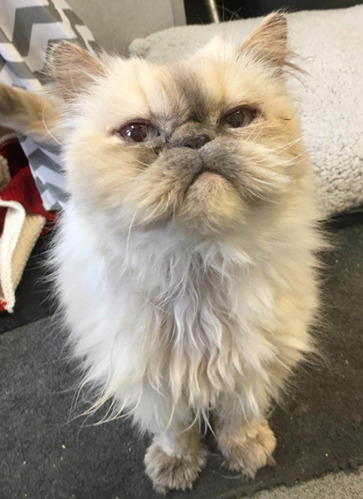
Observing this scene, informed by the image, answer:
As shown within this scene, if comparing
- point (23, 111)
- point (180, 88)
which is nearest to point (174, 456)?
point (180, 88)

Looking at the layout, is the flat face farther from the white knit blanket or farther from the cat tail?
the white knit blanket

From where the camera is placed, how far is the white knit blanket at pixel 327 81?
132 cm

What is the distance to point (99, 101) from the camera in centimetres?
70

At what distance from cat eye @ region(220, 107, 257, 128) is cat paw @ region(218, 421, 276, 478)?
73cm

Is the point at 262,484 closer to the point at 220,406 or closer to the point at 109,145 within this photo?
the point at 220,406

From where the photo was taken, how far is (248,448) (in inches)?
41.0

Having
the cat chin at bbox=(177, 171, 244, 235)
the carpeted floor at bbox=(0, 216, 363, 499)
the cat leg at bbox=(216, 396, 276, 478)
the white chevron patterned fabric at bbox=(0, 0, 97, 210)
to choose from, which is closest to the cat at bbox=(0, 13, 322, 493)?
the cat chin at bbox=(177, 171, 244, 235)

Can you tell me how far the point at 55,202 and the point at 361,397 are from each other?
1.10m

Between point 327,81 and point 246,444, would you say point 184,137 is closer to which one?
point 246,444

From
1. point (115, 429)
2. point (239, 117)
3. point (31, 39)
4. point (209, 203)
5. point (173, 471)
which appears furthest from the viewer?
point (31, 39)

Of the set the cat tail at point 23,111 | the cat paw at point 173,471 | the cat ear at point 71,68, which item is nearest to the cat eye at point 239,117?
the cat ear at point 71,68

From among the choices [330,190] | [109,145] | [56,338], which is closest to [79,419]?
[56,338]

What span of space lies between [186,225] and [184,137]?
0.41 ft

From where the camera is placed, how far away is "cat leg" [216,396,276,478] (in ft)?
3.39
